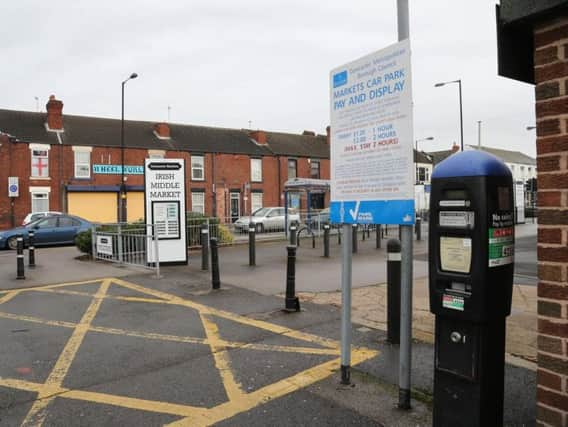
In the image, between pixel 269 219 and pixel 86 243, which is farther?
pixel 269 219

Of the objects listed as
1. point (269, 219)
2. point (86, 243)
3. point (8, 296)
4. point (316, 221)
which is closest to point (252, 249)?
point (86, 243)

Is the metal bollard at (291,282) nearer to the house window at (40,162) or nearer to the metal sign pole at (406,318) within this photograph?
the metal sign pole at (406,318)

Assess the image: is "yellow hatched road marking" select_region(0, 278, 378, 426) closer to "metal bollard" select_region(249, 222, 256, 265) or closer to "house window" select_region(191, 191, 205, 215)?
"metal bollard" select_region(249, 222, 256, 265)

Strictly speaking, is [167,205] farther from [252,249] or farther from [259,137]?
[259,137]

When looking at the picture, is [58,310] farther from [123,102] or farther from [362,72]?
[123,102]

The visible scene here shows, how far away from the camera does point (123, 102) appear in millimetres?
28250

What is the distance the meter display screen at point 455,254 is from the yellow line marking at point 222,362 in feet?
6.90

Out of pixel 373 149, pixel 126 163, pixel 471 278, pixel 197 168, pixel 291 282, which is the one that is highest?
pixel 126 163

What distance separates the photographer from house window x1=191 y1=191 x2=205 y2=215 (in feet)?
110

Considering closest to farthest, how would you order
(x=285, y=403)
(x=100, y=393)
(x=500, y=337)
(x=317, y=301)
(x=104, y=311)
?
(x=500, y=337)
(x=285, y=403)
(x=100, y=393)
(x=104, y=311)
(x=317, y=301)

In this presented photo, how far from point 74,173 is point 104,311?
25.9 meters

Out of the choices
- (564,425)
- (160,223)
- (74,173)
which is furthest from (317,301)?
(74,173)

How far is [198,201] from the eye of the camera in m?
34.0

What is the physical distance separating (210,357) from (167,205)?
302 inches
